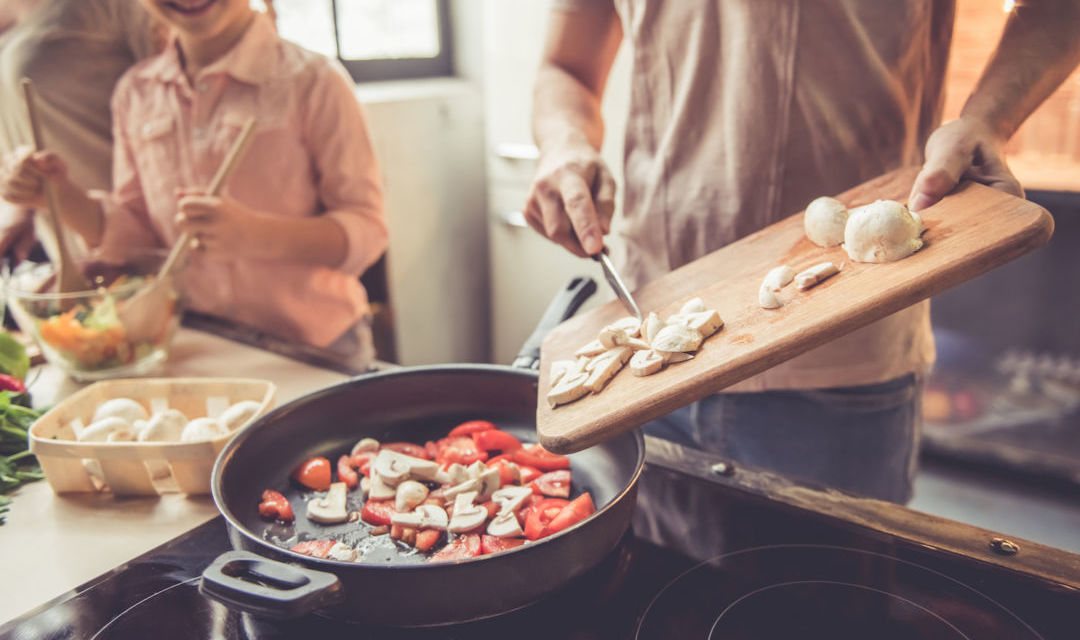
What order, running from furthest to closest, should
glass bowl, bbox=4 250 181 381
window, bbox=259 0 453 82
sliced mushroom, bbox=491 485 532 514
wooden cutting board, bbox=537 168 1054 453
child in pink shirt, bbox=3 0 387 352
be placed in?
window, bbox=259 0 453 82 < child in pink shirt, bbox=3 0 387 352 < glass bowl, bbox=4 250 181 381 < sliced mushroom, bbox=491 485 532 514 < wooden cutting board, bbox=537 168 1054 453

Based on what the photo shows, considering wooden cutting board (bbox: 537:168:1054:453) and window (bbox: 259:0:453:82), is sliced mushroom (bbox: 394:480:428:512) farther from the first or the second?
window (bbox: 259:0:453:82)

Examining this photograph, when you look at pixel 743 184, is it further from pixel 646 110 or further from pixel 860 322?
pixel 860 322

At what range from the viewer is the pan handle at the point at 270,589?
19.7 inches

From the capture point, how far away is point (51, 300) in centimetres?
111

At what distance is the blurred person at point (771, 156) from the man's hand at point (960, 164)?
0.35 feet

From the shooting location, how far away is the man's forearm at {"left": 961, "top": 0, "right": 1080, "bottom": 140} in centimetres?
75

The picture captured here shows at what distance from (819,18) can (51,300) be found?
1116mm

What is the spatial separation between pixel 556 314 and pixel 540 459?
0.18 m

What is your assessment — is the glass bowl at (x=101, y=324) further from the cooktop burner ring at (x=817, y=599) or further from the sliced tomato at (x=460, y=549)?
the cooktop burner ring at (x=817, y=599)

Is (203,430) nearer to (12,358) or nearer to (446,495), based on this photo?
(446,495)

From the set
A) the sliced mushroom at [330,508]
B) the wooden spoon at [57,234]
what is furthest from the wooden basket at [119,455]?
the wooden spoon at [57,234]

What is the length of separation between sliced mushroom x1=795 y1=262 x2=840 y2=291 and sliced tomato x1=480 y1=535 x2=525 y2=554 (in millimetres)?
345

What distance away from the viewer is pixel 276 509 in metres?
0.75

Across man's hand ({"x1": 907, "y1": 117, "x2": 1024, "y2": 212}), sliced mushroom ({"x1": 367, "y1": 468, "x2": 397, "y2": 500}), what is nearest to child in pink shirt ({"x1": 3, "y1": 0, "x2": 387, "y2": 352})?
sliced mushroom ({"x1": 367, "y1": 468, "x2": 397, "y2": 500})
